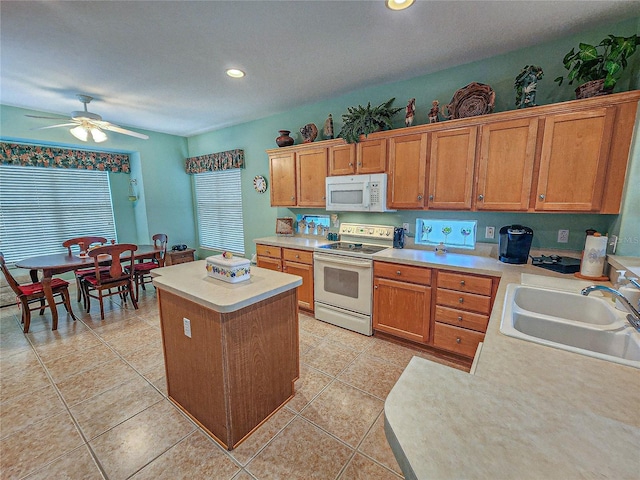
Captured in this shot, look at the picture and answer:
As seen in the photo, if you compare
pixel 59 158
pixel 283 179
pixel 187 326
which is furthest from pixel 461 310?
pixel 59 158

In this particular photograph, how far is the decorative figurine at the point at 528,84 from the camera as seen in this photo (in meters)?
2.12

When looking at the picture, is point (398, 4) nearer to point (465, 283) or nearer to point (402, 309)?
point (465, 283)

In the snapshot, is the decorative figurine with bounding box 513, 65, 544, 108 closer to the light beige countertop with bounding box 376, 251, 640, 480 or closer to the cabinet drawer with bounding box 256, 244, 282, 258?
the light beige countertop with bounding box 376, 251, 640, 480

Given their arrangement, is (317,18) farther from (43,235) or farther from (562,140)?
(43,235)

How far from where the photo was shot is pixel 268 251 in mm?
3674

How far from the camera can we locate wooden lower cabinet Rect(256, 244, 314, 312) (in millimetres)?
3293

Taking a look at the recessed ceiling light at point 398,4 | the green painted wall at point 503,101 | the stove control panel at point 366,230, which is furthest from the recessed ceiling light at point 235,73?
the stove control panel at point 366,230

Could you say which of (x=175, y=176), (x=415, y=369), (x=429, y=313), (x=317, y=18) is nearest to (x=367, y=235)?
(x=429, y=313)

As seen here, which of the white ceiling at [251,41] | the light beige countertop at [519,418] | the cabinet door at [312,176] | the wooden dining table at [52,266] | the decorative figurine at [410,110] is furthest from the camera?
the cabinet door at [312,176]

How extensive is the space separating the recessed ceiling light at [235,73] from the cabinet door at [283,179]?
1.07 m

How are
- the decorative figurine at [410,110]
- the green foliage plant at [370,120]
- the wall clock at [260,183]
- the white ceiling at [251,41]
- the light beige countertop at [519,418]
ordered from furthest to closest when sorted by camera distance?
the wall clock at [260,183], the green foliage plant at [370,120], the decorative figurine at [410,110], the white ceiling at [251,41], the light beige countertop at [519,418]

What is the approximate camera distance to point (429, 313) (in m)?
2.51

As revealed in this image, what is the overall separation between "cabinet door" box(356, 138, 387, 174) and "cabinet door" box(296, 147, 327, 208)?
1.55 feet

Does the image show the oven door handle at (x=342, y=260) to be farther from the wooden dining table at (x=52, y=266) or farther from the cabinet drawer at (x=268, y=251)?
the wooden dining table at (x=52, y=266)
